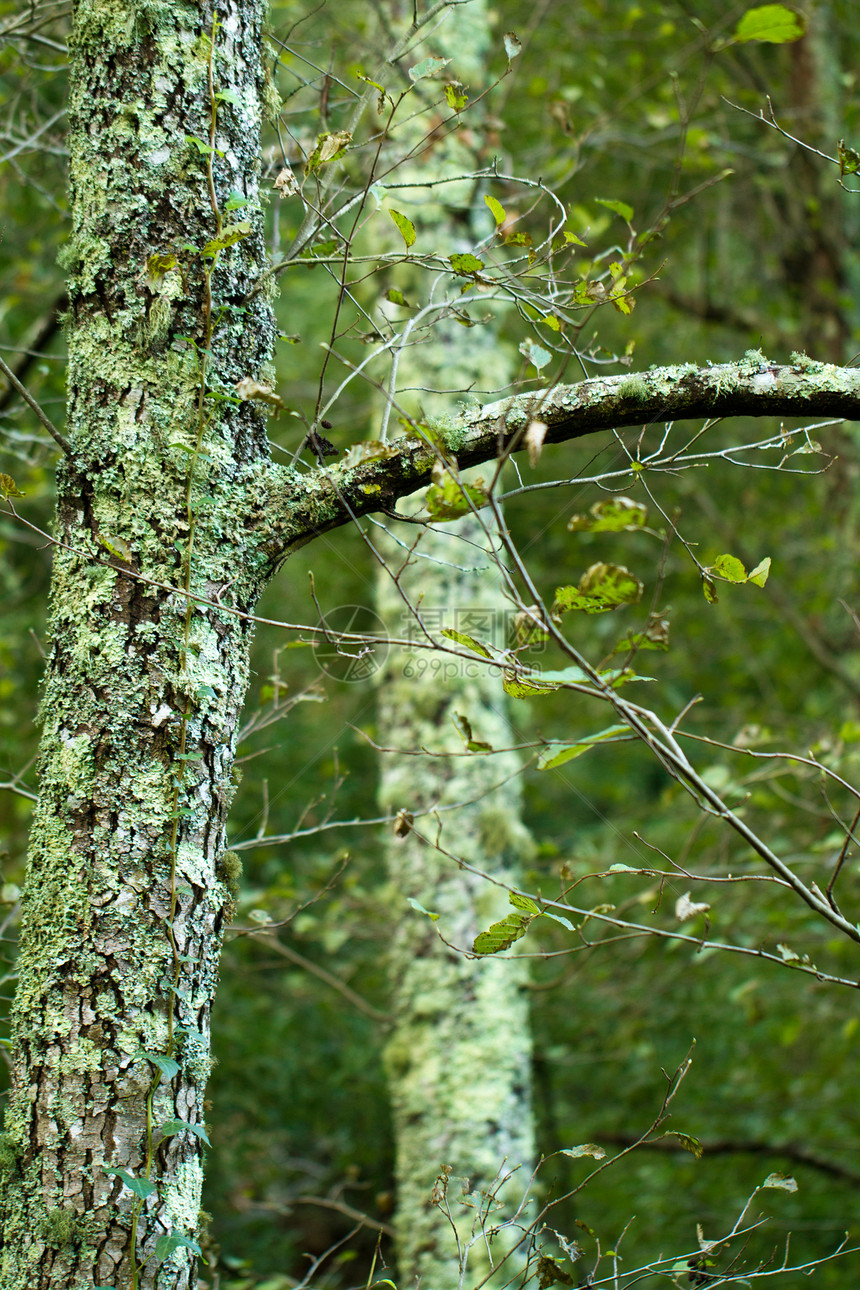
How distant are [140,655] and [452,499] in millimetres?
494

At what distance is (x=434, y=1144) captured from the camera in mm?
2520

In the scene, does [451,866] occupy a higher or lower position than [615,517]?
lower

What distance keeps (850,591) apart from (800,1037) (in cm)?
229

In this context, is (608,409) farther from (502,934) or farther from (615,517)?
(502,934)

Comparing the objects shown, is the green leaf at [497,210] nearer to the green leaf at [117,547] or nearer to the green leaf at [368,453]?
the green leaf at [368,453]

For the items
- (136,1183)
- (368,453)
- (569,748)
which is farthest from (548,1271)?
(368,453)

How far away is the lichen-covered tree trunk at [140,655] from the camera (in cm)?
108

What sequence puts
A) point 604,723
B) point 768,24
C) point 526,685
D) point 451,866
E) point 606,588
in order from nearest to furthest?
point 768,24 → point 606,588 → point 526,685 → point 451,866 → point 604,723

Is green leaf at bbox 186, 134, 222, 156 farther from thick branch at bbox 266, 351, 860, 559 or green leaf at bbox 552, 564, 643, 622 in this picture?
green leaf at bbox 552, 564, 643, 622

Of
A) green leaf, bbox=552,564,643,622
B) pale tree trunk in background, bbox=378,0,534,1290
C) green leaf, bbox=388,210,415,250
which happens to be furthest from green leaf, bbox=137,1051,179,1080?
pale tree trunk in background, bbox=378,0,534,1290

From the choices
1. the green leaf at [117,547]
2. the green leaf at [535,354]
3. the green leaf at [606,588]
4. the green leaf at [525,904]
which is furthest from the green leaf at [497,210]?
the green leaf at [525,904]

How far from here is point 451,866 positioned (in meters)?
2.72

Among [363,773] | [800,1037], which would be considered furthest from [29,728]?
[800,1037]

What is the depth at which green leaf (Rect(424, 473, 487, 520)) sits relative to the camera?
38.2 inches
